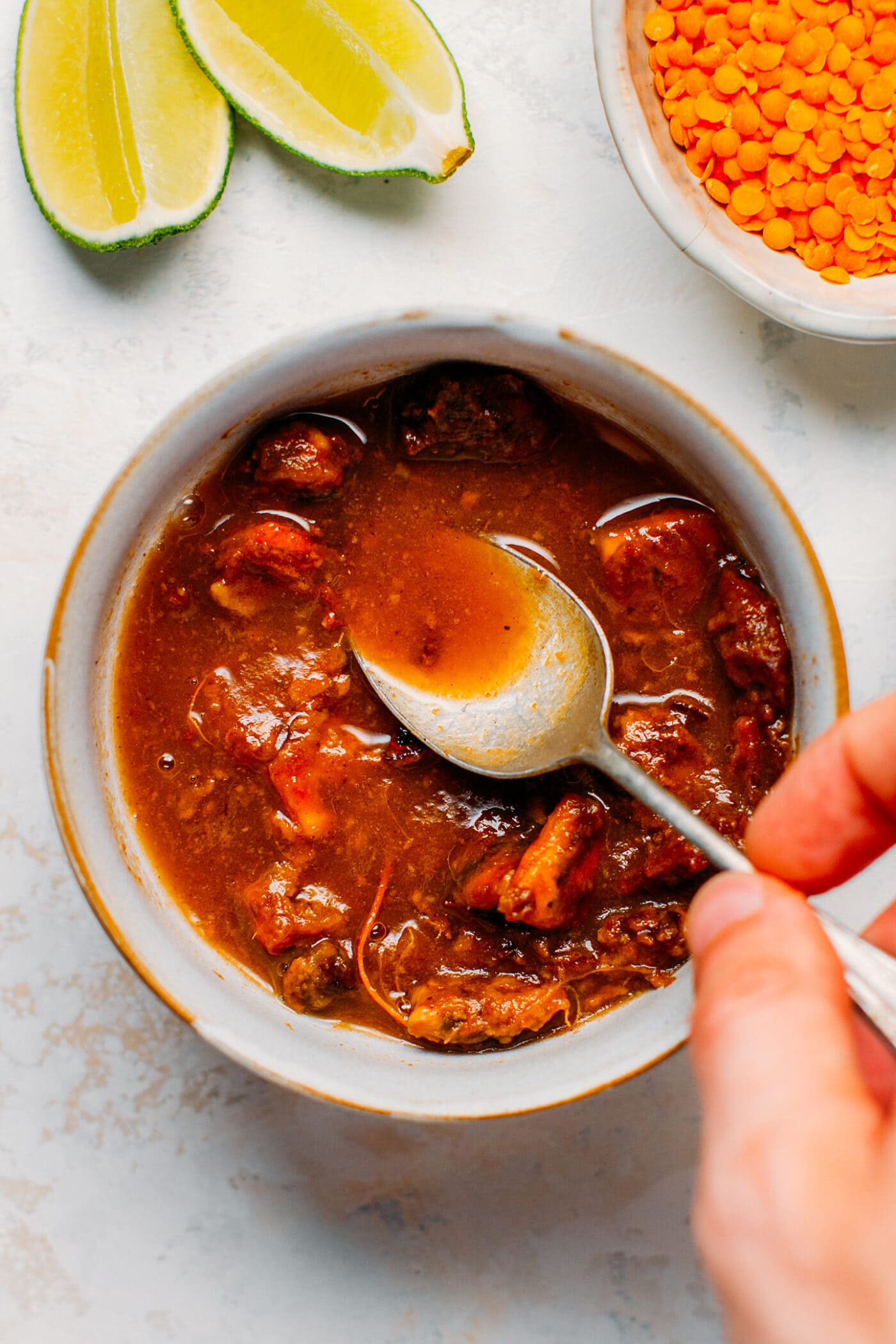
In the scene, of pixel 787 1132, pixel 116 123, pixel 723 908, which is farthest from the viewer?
pixel 116 123

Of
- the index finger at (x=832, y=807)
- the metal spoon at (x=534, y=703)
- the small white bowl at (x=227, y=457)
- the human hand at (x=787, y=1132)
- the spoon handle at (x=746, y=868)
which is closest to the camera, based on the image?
the human hand at (x=787, y=1132)

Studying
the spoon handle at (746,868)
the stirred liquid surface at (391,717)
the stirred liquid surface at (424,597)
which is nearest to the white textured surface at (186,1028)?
the stirred liquid surface at (391,717)

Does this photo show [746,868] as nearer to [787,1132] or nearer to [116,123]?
[787,1132]

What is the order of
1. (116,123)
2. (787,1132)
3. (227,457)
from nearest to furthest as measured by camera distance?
(787,1132)
(227,457)
(116,123)

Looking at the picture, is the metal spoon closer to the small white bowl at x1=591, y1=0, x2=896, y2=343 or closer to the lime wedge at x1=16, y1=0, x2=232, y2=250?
the small white bowl at x1=591, y1=0, x2=896, y2=343

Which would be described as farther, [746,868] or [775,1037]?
[746,868]

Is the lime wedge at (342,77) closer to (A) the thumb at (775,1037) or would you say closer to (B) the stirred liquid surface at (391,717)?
(B) the stirred liquid surface at (391,717)

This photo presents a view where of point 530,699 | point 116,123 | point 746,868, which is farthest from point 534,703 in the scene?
point 116,123
